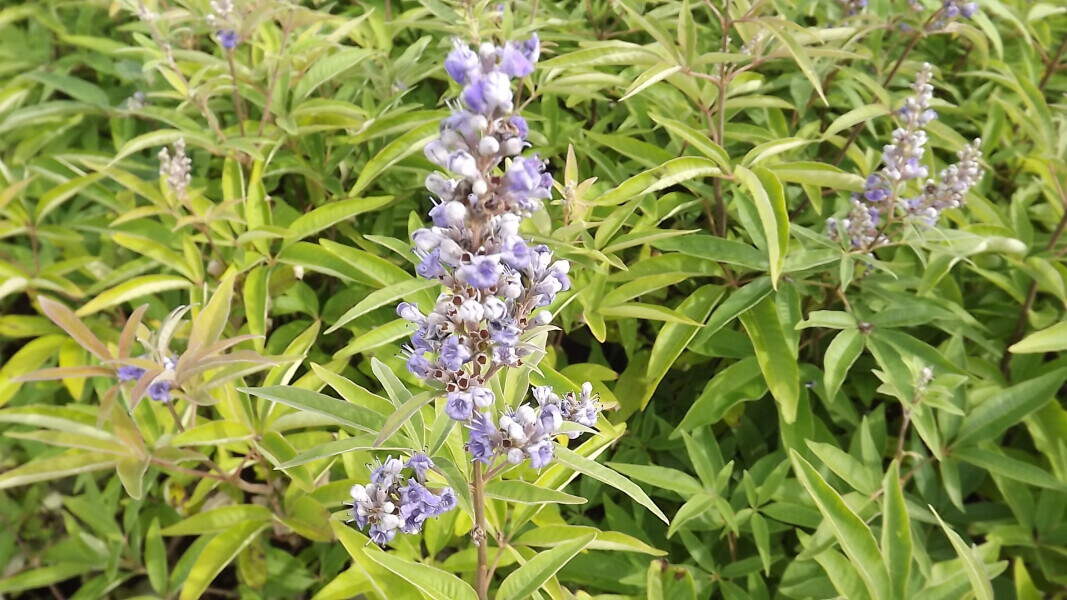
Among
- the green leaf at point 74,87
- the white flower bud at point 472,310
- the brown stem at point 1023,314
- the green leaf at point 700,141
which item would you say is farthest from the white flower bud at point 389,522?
the green leaf at point 74,87

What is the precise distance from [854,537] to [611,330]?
4.78 ft

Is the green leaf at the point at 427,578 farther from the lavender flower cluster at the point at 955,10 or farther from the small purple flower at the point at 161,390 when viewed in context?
the lavender flower cluster at the point at 955,10

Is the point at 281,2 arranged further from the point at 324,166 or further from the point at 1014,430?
the point at 1014,430

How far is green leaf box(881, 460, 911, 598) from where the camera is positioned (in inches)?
80.5

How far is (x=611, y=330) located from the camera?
3.32m

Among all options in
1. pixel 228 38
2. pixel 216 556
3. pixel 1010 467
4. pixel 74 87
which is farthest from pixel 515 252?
pixel 74 87

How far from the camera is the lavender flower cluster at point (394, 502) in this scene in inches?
72.9

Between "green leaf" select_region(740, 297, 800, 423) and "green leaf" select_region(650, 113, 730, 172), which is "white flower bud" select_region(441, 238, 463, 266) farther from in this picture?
"green leaf" select_region(740, 297, 800, 423)

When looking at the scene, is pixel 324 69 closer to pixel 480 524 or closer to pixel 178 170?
pixel 178 170

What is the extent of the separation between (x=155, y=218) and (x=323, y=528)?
6.72ft

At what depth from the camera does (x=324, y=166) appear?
139 inches

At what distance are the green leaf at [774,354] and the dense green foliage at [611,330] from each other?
0.01 m

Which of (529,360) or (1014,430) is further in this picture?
(1014,430)

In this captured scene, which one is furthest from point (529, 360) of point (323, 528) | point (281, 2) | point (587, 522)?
point (281, 2)
